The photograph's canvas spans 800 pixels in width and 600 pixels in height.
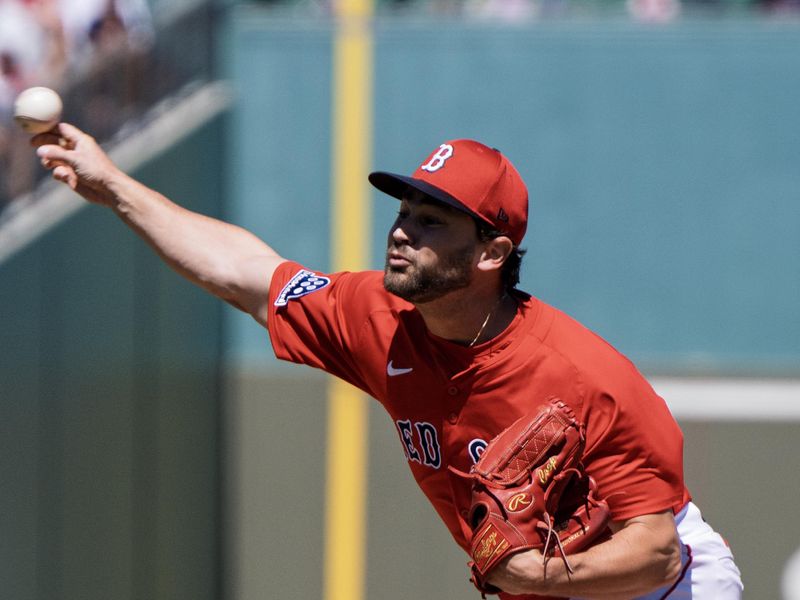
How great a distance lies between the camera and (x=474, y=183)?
3.79 metres

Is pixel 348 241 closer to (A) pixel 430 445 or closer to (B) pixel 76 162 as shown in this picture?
(B) pixel 76 162

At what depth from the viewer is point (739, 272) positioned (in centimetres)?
833

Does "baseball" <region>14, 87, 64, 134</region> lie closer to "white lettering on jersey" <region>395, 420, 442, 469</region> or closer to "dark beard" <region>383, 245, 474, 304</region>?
"dark beard" <region>383, 245, 474, 304</region>

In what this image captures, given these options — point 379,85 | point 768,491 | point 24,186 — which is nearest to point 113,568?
point 24,186

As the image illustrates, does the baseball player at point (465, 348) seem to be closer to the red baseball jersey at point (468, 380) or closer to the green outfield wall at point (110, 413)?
the red baseball jersey at point (468, 380)

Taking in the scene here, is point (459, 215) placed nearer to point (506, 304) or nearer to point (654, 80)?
point (506, 304)

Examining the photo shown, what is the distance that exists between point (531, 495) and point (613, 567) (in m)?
0.29

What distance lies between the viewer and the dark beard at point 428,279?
3.74m


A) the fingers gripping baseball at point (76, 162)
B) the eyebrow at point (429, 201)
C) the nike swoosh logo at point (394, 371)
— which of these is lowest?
the nike swoosh logo at point (394, 371)

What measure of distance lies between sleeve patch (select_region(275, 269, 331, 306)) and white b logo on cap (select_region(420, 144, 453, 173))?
2.12ft

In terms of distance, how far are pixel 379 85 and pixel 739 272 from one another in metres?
2.59

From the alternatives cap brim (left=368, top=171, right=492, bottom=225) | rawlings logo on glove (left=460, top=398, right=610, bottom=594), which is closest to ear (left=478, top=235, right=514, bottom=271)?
cap brim (left=368, top=171, right=492, bottom=225)

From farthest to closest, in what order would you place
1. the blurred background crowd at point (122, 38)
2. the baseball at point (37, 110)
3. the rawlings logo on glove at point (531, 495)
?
the blurred background crowd at point (122, 38), the baseball at point (37, 110), the rawlings logo on glove at point (531, 495)

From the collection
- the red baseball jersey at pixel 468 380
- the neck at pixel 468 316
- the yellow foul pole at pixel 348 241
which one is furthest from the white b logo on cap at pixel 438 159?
the yellow foul pole at pixel 348 241
